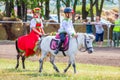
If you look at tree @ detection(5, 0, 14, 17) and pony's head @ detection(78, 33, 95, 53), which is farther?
tree @ detection(5, 0, 14, 17)

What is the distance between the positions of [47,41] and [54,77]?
6.29ft

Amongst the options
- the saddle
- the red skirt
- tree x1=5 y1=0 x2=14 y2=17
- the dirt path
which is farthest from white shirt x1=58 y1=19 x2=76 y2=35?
tree x1=5 y1=0 x2=14 y2=17

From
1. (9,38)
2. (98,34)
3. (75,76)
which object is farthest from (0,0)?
(75,76)

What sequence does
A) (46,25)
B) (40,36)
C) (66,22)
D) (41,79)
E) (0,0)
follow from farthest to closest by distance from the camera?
(0,0), (46,25), (40,36), (66,22), (41,79)

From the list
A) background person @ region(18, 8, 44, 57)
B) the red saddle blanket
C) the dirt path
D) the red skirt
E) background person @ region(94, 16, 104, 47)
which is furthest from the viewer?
Result: background person @ region(94, 16, 104, 47)

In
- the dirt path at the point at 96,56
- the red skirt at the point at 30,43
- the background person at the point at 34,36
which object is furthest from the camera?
the dirt path at the point at 96,56

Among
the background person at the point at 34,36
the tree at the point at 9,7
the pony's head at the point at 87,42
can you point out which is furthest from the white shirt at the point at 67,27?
the tree at the point at 9,7

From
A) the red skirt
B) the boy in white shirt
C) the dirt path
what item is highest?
the boy in white shirt

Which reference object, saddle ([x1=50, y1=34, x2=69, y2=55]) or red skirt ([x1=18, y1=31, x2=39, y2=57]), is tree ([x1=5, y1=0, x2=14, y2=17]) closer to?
red skirt ([x1=18, y1=31, x2=39, y2=57])

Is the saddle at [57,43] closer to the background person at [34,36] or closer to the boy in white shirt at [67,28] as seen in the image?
the boy in white shirt at [67,28]

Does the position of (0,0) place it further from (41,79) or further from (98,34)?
(41,79)

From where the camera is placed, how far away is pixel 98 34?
29.0 m

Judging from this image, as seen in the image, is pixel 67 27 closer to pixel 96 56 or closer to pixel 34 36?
pixel 34 36

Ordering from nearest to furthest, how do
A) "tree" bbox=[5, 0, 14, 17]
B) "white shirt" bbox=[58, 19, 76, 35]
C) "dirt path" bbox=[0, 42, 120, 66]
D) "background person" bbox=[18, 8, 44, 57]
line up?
1. "white shirt" bbox=[58, 19, 76, 35]
2. "background person" bbox=[18, 8, 44, 57]
3. "dirt path" bbox=[0, 42, 120, 66]
4. "tree" bbox=[5, 0, 14, 17]
